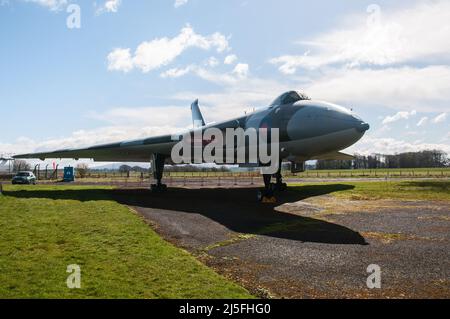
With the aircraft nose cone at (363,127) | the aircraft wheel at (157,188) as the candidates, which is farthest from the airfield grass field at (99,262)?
the aircraft wheel at (157,188)

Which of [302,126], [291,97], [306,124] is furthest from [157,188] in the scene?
[306,124]

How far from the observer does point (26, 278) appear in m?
5.84

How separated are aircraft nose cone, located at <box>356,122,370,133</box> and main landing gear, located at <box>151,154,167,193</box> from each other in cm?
1516

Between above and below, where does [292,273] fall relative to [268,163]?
below

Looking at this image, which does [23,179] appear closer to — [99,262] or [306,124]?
[306,124]

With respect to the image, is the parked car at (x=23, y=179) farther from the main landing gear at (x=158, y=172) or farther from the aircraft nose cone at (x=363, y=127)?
the aircraft nose cone at (x=363, y=127)

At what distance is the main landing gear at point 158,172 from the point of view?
24656 millimetres

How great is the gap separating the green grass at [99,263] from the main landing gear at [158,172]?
1306 cm

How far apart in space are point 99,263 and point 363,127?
36.4 ft

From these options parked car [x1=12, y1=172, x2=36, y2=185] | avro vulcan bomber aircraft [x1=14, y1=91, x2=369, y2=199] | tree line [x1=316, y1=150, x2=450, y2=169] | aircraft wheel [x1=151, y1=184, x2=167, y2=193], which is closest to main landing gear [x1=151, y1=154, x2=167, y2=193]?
aircraft wheel [x1=151, y1=184, x2=167, y2=193]

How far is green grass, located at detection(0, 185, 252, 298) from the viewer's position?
5375mm
